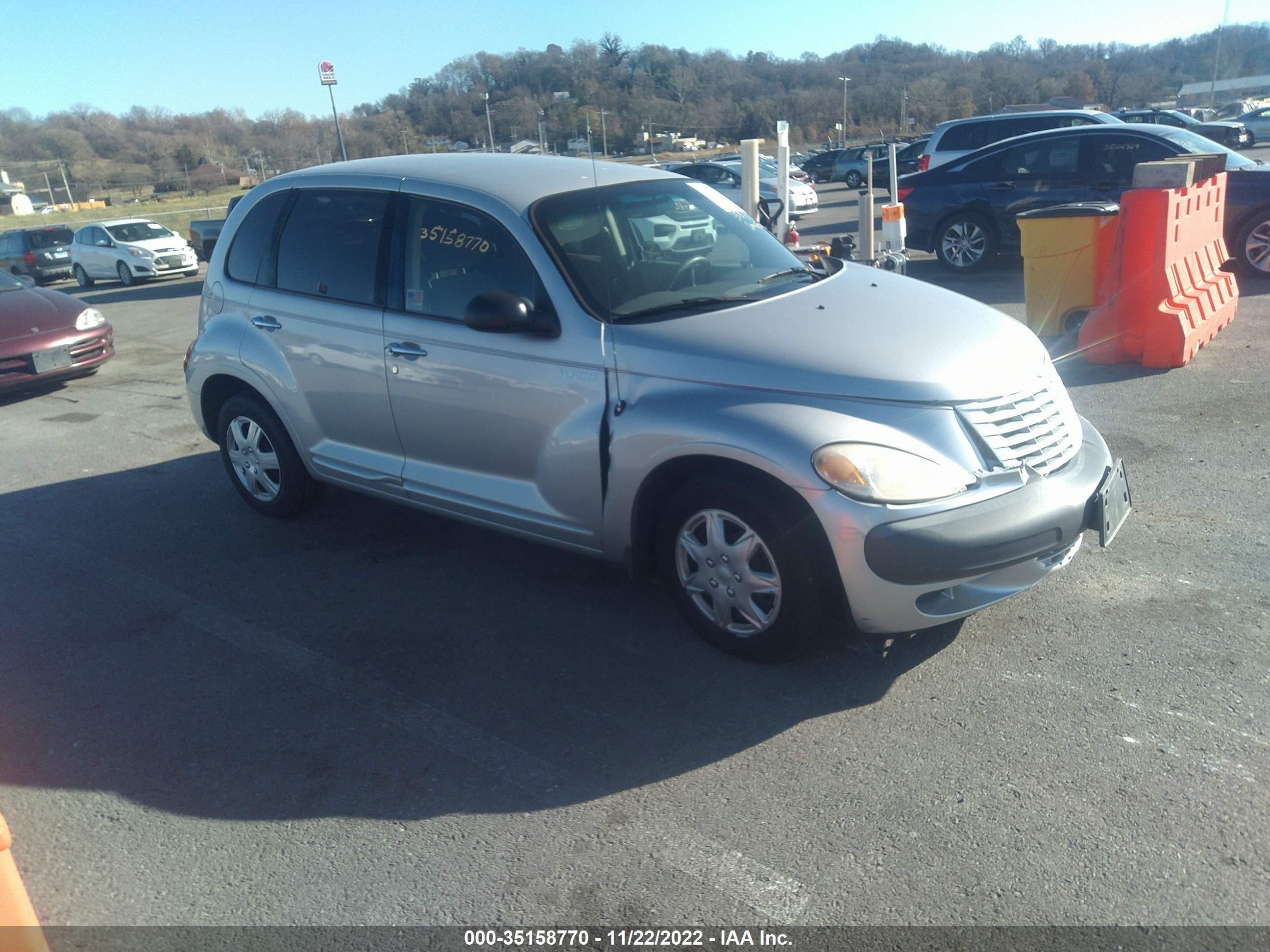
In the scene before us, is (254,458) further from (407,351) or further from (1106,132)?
(1106,132)

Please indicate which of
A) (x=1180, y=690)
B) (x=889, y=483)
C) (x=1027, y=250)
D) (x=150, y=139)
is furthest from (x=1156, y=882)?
(x=150, y=139)

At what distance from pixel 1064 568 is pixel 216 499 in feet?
16.1

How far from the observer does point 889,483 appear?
3459mm

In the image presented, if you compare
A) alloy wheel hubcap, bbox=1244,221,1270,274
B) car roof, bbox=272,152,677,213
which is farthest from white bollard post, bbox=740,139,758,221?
alloy wheel hubcap, bbox=1244,221,1270,274

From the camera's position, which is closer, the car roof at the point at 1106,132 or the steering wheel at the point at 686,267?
the steering wheel at the point at 686,267

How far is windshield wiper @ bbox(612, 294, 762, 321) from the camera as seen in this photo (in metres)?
4.20

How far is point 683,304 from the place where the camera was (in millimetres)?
4305

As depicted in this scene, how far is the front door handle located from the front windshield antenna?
0.91m

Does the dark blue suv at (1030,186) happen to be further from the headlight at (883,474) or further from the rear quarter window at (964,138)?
the headlight at (883,474)

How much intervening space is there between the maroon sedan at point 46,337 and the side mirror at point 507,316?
7.88 meters

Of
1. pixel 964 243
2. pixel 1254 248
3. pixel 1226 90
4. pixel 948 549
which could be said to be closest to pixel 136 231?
pixel 964 243

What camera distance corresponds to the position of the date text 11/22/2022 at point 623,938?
2646 millimetres

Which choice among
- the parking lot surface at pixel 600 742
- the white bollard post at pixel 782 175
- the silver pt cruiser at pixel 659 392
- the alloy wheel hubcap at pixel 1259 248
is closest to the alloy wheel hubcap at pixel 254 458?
the silver pt cruiser at pixel 659 392

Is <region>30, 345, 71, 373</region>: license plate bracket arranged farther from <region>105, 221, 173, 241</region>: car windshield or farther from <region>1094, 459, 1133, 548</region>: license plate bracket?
<region>105, 221, 173, 241</region>: car windshield
